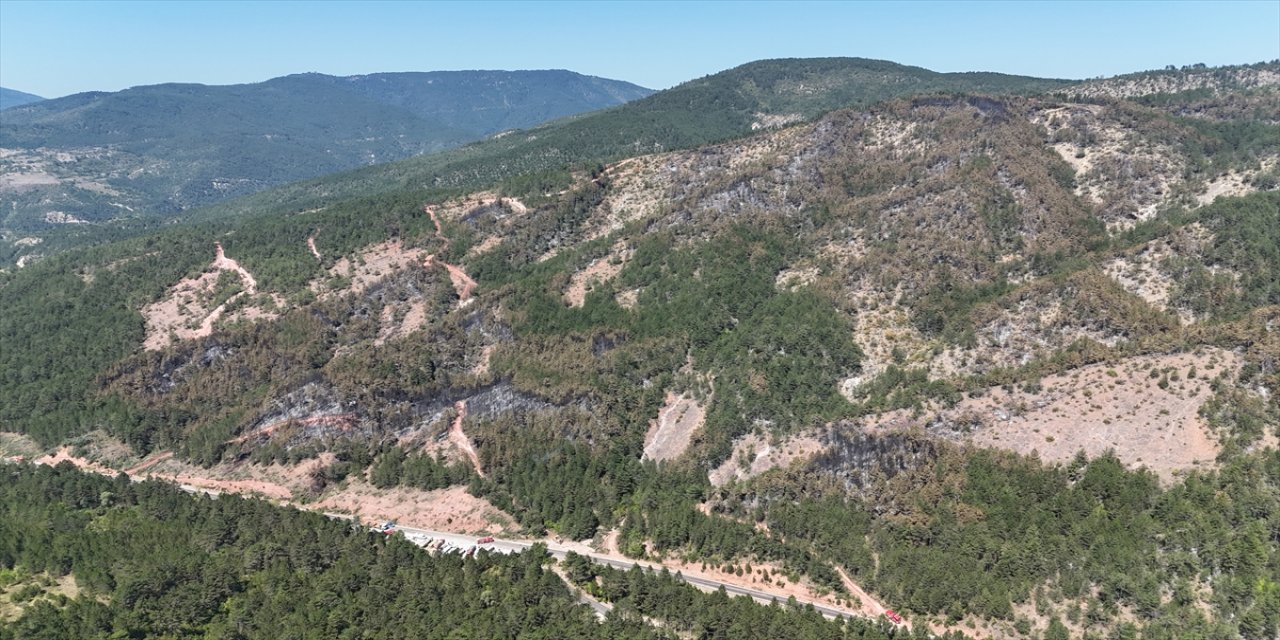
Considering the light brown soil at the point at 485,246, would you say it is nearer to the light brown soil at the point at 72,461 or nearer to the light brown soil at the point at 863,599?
the light brown soil at the point at 72,461

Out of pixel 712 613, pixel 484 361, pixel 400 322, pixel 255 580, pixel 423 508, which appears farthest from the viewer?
pixel 400 322

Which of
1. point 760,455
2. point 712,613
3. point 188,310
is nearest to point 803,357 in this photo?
point 760,455

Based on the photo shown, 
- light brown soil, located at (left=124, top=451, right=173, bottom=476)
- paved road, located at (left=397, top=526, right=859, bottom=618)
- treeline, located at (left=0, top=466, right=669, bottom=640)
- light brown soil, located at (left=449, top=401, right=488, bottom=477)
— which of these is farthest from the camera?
light brown soil, located at (left=124, top=451, right=173, bottom=476)

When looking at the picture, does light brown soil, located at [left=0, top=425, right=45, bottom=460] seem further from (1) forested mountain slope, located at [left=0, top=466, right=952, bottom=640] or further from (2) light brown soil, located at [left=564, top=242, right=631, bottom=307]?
(2) light brown soil, located at [left=564, top=242, right=631, bottom=307]

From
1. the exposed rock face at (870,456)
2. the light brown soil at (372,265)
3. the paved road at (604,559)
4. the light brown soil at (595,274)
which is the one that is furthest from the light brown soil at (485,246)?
the exposed rock face at (870,456)

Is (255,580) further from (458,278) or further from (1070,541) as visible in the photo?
(1070,541)

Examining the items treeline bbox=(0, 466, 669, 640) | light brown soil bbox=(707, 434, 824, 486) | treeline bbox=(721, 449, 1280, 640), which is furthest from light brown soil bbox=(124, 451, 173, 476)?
treeline bbox=(721, 449, 1280, 640)

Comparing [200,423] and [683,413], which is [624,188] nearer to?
[683,413]
